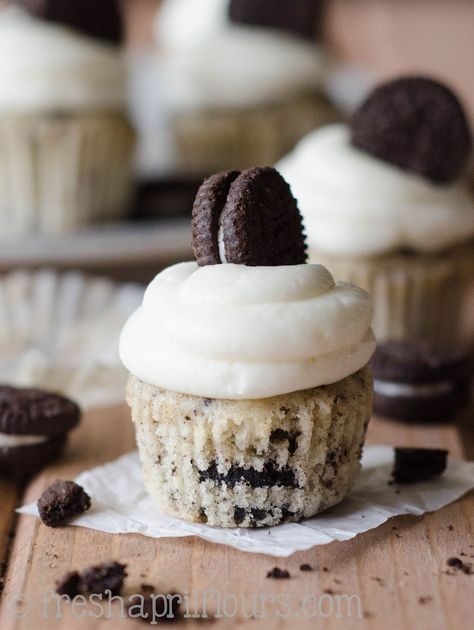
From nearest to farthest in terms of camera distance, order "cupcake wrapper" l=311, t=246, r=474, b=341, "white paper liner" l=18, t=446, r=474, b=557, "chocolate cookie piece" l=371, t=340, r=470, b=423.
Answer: "white paper liner" l=18, t=446, r=474, b=557, "chocolate cookie piece" l=371, t=340, r=470, b=423, "cupcake wrapper" l=311, t=246, r=474, b=341

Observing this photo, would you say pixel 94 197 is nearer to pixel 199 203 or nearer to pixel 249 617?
pixel 199 203

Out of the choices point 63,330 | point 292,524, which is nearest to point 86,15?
point 63,330

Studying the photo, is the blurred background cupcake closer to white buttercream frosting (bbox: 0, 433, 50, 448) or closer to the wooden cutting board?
white buttercream frosting (bbox: 0, 433, 50, 448)

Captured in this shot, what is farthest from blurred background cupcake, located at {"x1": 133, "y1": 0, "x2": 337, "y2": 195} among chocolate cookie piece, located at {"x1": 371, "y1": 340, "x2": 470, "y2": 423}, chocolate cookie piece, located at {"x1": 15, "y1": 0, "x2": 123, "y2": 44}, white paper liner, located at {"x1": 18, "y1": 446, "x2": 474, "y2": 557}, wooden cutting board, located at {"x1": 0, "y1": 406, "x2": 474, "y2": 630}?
wooden cutting board, located at {"x1": 0, "y1": 406, "x2": 474, "y2": 630}

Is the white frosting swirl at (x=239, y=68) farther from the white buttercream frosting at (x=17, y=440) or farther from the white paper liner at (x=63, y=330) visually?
the white buttercream frosting at (x=17, y=440)

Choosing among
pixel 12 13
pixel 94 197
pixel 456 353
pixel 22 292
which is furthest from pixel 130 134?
pixel 456 353

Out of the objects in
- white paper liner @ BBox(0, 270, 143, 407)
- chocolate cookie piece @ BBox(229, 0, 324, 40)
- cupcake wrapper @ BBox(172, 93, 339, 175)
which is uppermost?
chocolate cookie piece @ BBox(229, 0, 324, 40)

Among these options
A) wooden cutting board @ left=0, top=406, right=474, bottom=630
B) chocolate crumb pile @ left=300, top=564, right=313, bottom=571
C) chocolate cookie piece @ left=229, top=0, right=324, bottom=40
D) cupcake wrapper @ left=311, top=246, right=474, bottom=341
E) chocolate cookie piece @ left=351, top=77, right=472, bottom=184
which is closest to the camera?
wooden cutting board @ left=0, top=406, right=474, bottom=630
